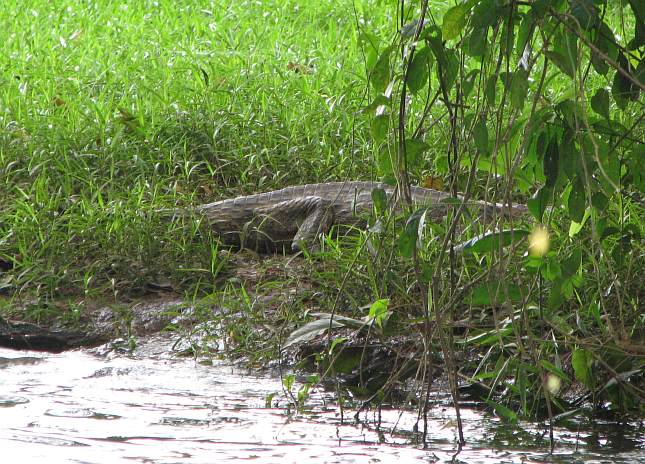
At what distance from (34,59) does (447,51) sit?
4986 millimetres

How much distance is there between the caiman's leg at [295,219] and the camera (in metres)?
4.91

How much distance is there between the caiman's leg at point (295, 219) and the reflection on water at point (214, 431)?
1477 millimetres

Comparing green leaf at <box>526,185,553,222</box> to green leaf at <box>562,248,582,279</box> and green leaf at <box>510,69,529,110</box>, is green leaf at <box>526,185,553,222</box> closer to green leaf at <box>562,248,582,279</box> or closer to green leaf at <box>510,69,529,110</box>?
green leaf at <box>562,248,582,279</box>

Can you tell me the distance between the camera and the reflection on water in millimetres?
2508

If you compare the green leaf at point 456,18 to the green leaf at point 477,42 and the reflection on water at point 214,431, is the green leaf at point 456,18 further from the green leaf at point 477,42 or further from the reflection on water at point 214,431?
the reflection on water at point 214,431

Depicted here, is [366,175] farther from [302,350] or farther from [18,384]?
[18,384]

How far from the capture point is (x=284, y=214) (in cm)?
496

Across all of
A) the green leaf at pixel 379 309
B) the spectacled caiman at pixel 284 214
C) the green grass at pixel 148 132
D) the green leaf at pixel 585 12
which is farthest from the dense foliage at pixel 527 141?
the spectacled caiman at pixel 284 214

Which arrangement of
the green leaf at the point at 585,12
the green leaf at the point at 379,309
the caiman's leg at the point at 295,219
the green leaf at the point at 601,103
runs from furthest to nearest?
the caiman's leg at the point at 295,219 → the green leaf at the point at 379,309 → the green leaf at the point at 601,103 → the green leaf at the point at 585,12

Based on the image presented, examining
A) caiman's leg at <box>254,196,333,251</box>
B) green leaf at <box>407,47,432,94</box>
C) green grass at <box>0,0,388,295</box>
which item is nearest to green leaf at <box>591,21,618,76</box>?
green leaf at <box>407,47,432,94</box>

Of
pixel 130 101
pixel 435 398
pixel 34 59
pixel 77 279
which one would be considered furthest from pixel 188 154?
pixel 435 398

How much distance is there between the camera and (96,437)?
267cm

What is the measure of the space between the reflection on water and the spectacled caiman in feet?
4.54

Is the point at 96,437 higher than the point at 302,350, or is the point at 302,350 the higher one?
the point at 302,350
